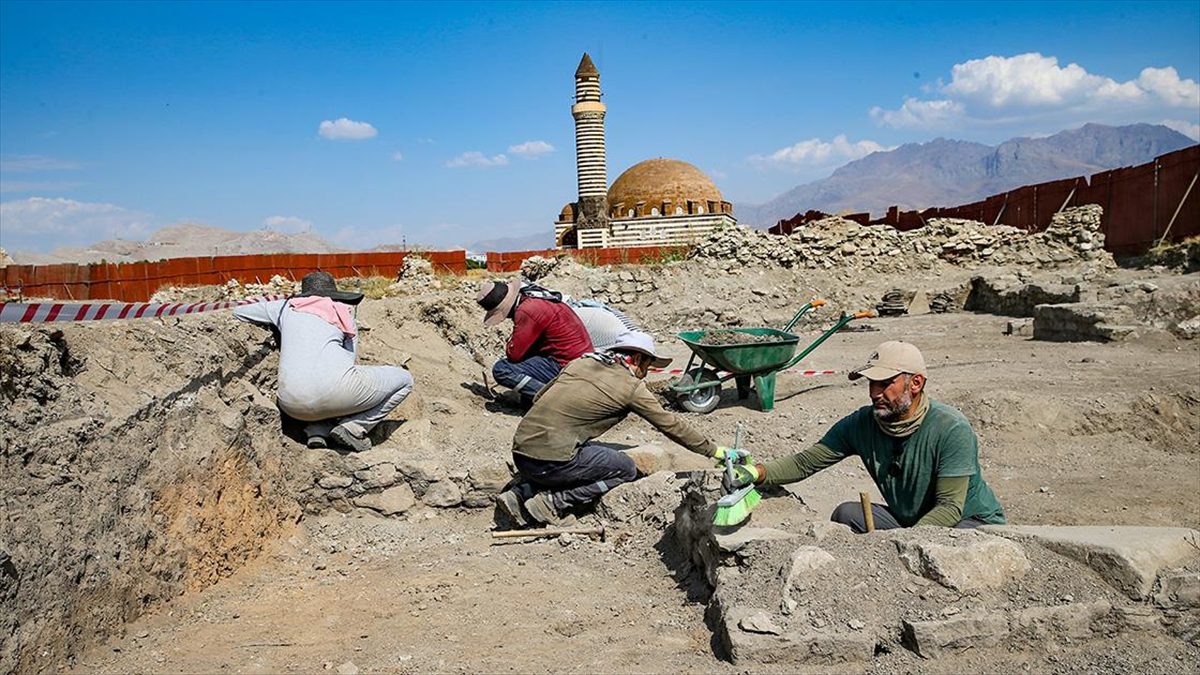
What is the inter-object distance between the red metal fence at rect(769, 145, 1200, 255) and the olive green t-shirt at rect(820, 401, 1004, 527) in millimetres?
13816

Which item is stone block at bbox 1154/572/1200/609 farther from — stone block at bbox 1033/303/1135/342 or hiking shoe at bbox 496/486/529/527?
stone block at bbox 1033/303/1135/342

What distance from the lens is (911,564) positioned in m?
3.02

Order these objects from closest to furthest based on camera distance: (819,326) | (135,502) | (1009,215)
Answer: (135,502)
(819,326)
(1009,215)

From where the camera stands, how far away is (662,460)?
209 inches

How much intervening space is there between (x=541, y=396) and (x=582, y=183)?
31376 millimetres

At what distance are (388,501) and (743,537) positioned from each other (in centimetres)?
260

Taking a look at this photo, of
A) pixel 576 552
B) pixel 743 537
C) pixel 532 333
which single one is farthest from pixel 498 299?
pixel 743 537

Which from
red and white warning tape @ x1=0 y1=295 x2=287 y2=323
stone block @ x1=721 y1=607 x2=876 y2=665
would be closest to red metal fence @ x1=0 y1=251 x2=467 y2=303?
Answer: red and white warning tape @ x1=0 y1=295 x2=287 y2=323

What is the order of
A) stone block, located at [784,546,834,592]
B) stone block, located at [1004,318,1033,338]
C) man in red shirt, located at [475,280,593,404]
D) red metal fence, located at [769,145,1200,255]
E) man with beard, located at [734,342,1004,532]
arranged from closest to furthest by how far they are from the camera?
stone block, located at [784,546,834,592], man with beard, located at [734,342,1004,532], man in red shirt, located at [475,280,593,404], stone block, located at [1004,318,1033,338], red metal fence, located at [769,145,1200,255]

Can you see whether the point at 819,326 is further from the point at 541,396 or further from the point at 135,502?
the point at 135,502

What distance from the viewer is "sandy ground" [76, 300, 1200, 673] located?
3.24m

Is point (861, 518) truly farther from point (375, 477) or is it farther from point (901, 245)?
point (901, 245)

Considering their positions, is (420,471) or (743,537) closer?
(743,537)

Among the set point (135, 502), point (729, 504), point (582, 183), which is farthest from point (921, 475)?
point (582, 183)
